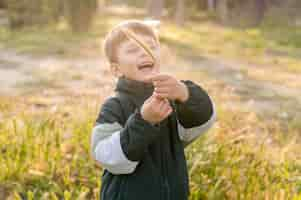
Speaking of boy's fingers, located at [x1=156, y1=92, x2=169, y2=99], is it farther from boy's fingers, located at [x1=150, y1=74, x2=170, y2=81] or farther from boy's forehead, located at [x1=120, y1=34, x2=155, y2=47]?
boy's forehead, located at [x1=120, y1=34, x2=155, y2=47]

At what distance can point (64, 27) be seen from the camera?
13.9 metres

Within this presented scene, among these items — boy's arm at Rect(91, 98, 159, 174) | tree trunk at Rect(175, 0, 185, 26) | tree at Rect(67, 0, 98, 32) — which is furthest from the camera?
tree trunk at Rect(175, 0, 185, 26)

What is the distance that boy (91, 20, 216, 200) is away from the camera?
65.9 inches

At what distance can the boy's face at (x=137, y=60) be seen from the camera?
169 centimetres

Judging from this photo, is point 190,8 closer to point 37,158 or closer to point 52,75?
point 52,75

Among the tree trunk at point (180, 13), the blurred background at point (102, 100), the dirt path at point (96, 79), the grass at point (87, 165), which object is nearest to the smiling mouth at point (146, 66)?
the blurred background at point (102, 100)

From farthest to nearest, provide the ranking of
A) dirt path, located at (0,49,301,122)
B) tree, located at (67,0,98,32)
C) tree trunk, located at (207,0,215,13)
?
tree trunk, located at (207,0,215,13) < tree, located at (67,0,98,32) < dirt path, located at (0,49,301,122)

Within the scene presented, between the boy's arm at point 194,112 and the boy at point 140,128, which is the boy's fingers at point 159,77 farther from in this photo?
the boy's arm at point 194,112

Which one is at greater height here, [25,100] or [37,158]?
[37,158]

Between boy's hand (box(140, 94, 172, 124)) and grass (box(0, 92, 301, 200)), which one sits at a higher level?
boy's hand (box(140, 94, 172, 124))

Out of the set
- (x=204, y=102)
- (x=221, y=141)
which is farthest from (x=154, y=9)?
(x=204, y=102)

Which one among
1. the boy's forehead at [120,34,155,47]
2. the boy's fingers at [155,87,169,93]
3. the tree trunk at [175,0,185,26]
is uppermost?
the boy's forehead at [120,34,155,47]

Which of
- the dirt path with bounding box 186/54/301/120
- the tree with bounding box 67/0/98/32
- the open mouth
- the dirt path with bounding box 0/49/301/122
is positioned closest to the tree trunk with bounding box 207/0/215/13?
the tree with bounding box 67/0/98/32

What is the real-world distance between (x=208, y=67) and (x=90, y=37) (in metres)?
4.19
